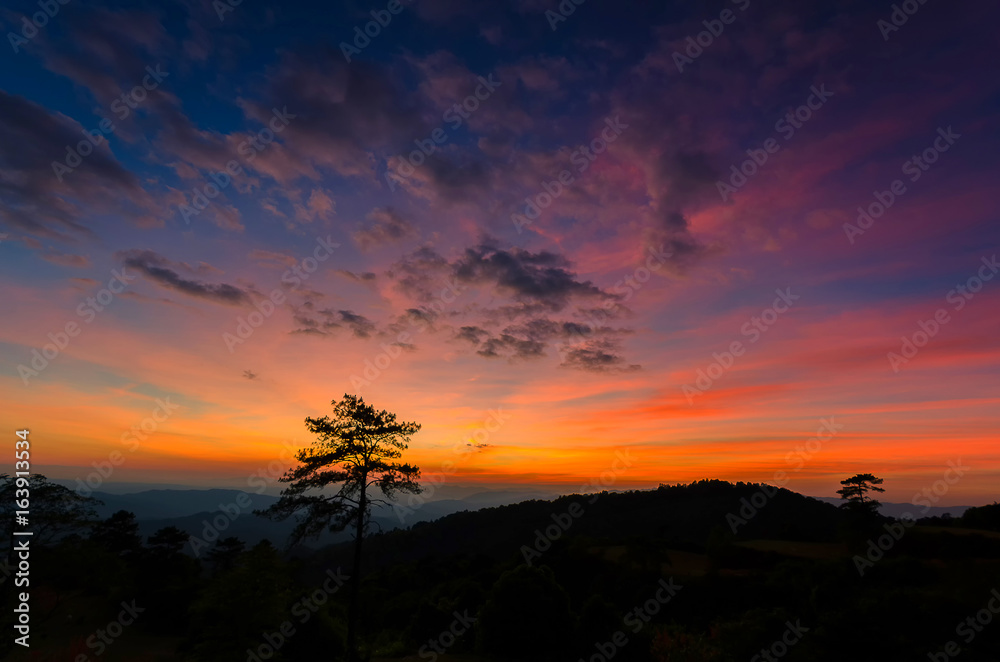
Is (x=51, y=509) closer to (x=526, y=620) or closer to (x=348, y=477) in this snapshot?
(x=348, y=477)

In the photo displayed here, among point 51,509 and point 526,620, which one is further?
point 51,509

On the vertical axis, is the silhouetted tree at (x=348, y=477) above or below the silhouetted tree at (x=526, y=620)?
above

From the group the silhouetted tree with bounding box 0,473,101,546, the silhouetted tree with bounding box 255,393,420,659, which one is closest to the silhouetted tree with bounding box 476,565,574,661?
the silhouetted tree with bounding box 255,393,420,659

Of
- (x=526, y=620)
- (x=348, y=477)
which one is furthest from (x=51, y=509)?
(x=526, y=620)

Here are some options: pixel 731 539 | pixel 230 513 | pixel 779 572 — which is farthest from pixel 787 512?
pixel 230 513

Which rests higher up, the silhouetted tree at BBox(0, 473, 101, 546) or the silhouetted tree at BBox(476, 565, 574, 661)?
the silhouetted tree at BBox(0, 473, 101, 546)

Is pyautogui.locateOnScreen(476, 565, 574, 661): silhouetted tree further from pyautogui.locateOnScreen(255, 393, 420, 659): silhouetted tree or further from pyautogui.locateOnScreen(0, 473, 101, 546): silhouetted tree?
pyautogui.locateOnScreen(0, 473, 101, 546): silhouetted tree

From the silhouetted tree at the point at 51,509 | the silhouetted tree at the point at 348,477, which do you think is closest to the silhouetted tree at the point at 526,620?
the silhouetted tree at the point at 348,477

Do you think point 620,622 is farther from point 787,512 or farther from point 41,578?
point 787,512

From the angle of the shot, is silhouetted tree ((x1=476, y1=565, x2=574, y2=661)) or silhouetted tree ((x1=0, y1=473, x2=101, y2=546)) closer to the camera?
silhouetted tree ((x1=476, y1=565, x2=574, y2=661))

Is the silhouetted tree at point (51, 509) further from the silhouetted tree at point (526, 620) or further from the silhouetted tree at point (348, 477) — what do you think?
the silhouetted tree at point (526, 620)

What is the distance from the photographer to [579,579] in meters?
47.4

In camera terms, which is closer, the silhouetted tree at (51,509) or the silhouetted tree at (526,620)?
the silhouetted tree at (526,620)

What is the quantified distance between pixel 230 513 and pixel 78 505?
7.73 m
